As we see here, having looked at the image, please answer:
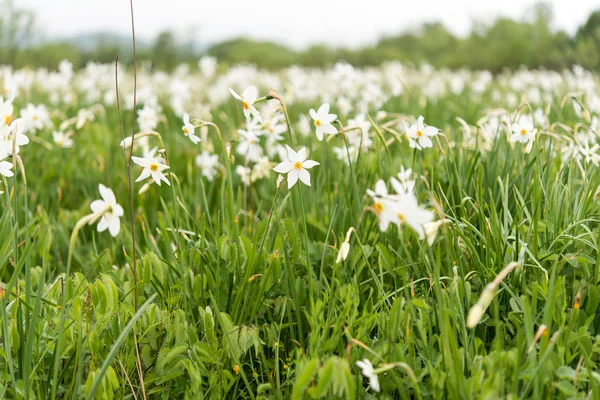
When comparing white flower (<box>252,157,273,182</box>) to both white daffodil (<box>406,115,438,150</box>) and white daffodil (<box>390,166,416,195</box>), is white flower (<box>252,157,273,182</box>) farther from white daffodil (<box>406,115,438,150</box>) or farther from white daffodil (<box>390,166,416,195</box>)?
white daffodil (<box>390,166,416,195</box>)

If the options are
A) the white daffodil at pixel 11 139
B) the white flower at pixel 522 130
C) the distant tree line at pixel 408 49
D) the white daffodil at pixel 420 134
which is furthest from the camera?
the distant tree line at pixel 408 49

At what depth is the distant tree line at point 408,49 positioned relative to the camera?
9.26 meters

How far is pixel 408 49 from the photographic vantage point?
2011 centimetres

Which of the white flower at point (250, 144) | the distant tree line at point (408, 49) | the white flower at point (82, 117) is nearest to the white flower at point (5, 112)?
the white flower at point (250, 144)

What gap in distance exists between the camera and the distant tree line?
9.26 meters

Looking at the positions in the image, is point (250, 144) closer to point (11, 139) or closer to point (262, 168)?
point (262, 168)

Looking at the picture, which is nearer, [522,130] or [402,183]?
[402,183]

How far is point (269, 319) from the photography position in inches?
79.2

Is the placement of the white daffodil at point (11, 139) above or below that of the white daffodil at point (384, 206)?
above

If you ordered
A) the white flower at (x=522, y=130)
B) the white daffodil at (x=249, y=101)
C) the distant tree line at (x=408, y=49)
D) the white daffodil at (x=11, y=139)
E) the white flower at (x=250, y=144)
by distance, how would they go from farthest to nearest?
the distant tree line at (x=408, y=49), the white flower at (x=250, y=144), the white flower at (x=522, y=130), the white daffodil at (x=249, y=101), the white daffodil at (x=11, y=139)

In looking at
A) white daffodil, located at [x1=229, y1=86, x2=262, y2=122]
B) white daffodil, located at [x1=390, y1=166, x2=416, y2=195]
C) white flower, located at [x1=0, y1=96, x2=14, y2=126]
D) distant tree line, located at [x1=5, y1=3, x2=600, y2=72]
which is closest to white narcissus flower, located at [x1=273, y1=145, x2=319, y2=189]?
white daffodil, located at [x1=229, y1=86, x2=262, y2=122]

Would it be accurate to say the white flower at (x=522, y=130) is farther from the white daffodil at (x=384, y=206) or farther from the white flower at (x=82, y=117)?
the white flower at (x=82, y=117)

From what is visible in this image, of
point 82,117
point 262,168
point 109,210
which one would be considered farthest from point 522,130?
point 82,117

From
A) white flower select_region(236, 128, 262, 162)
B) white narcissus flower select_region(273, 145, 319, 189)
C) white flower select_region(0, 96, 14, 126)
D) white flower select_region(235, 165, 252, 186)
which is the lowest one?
white flower select_region(235, 165, 252, 186)
